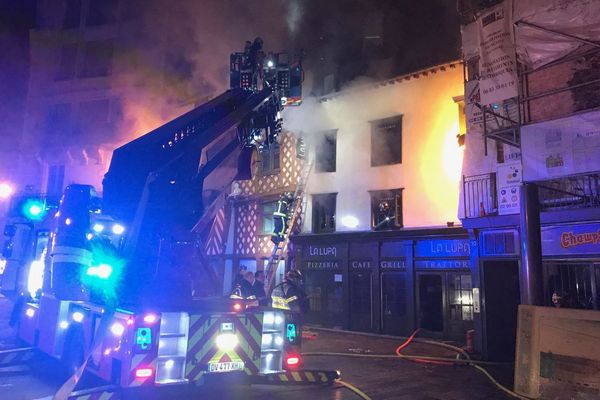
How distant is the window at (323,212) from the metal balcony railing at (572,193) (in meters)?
7.42

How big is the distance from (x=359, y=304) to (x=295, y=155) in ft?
20.5

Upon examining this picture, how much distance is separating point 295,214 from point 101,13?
1674cm

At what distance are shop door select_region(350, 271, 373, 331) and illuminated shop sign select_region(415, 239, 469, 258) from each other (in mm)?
2048

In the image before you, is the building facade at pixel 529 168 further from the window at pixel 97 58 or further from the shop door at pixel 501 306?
the window at pixel 97 58

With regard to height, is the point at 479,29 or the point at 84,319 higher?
the point at 479,29

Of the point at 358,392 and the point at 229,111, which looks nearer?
the point at 358,392

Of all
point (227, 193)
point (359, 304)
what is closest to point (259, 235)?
point (227, 193)

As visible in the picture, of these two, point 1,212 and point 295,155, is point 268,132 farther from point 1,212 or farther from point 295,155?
point 1,212

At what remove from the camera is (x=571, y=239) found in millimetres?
9258

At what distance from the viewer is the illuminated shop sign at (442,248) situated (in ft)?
41.0

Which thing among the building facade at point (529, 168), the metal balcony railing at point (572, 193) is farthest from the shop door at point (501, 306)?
the metal balcony railing at point (572, 193)

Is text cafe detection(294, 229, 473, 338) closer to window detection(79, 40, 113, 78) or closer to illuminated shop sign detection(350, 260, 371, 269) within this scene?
illuminated shop sign detection(350, 260, 371, 269)

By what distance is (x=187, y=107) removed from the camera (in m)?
14.5

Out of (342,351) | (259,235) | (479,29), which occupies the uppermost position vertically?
(479,29)
